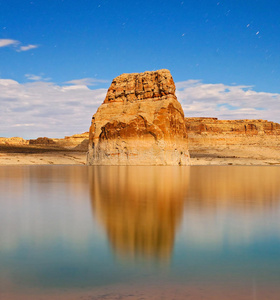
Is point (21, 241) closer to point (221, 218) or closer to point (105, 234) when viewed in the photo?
point (105, 234)

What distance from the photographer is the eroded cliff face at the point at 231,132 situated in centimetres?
9844

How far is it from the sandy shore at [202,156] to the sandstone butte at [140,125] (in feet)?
51.8

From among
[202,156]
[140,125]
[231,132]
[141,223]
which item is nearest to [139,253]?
[141,223]

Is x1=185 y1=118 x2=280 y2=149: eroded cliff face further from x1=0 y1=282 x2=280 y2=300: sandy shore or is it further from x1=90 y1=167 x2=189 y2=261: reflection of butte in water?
x1=0 y1=282 x2=280 y2=300: sandy shore

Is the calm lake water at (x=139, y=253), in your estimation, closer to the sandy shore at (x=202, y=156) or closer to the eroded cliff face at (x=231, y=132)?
the sandy shore at (x=202, y=156)

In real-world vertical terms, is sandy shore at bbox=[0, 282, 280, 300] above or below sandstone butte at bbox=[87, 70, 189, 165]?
below

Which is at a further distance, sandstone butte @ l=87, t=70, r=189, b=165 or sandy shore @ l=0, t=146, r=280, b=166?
sandy shore @ l=0, t=146, r=280, b=166

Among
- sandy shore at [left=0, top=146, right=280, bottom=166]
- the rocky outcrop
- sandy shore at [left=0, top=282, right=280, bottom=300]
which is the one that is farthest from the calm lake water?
the rocky outcrop

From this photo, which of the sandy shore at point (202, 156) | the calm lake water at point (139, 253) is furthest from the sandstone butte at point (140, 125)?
the calm lake water at point (139, 253)

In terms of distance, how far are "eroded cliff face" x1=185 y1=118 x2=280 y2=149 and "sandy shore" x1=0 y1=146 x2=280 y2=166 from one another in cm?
704

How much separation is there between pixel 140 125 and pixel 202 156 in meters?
38.3

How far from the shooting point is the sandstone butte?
45406mm

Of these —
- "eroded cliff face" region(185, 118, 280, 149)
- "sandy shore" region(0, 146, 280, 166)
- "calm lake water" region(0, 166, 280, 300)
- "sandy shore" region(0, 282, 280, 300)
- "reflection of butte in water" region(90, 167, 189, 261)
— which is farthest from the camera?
"eroded cliff face" region(185, 118, 280, 149)

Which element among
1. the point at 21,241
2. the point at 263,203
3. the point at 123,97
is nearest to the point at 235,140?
the point at 123,97
